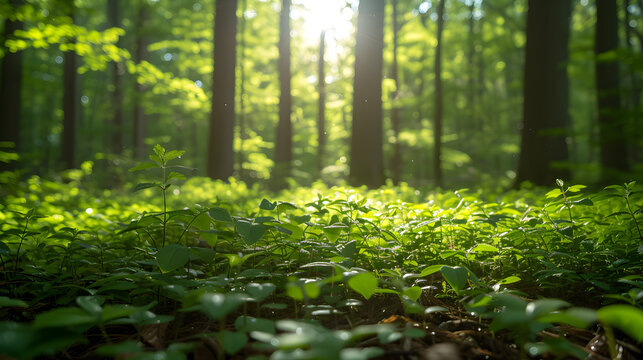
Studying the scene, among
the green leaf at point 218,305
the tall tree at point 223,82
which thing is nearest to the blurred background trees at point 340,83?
the tall tree at point 223,82

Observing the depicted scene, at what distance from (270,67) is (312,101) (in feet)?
23.2

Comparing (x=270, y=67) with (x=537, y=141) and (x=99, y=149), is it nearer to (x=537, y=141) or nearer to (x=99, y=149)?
(x=99, y=149)

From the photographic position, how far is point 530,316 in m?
0.84

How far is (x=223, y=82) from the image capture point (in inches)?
348

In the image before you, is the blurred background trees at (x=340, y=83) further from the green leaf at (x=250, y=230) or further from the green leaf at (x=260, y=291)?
the green leaf at (x=260, y=291)

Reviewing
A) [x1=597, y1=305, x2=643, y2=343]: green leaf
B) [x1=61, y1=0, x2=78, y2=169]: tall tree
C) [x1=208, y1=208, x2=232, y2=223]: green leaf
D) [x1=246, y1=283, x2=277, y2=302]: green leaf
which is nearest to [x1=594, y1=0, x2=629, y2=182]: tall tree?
[x1=597, y1=305, x2=643, y2=343]: green leaf

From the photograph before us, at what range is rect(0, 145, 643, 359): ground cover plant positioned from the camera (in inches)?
34.3

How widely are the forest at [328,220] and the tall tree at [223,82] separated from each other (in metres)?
0.05

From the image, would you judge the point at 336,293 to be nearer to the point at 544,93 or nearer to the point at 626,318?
the point at 626,318

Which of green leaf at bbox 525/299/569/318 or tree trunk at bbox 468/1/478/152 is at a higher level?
tree trunk at bbox 468/1/478/152

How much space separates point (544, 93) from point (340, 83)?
780 cm

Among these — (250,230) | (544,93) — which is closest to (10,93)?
(250,230)

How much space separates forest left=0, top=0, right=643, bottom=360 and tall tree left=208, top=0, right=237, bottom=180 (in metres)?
0.05

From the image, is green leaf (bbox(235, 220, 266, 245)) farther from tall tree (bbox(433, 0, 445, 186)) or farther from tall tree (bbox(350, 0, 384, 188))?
tall tree (bbox(433, 0, 445, 186))
